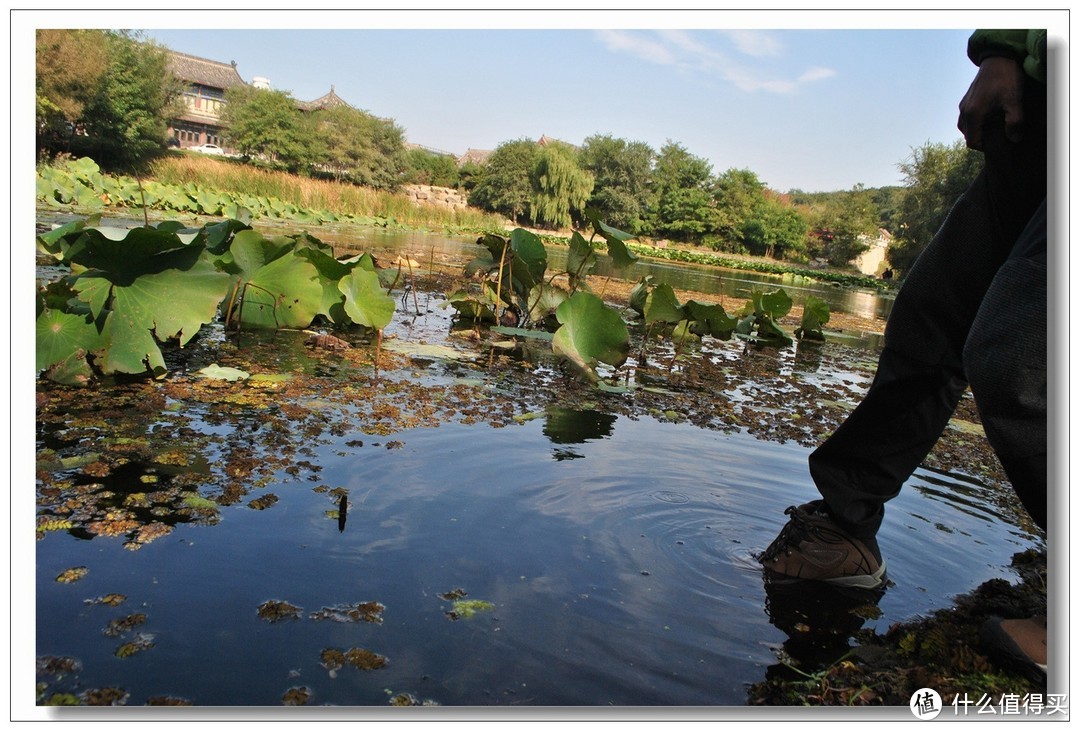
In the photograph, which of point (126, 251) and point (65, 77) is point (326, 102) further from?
point (126, 251)

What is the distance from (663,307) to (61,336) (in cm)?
339

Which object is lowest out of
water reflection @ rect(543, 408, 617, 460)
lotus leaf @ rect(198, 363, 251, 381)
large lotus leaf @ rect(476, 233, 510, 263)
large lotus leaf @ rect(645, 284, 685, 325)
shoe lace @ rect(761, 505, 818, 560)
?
water reflection @ rect(543, 408, 617, 460)

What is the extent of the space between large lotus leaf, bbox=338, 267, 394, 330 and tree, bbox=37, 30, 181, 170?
1800 cm

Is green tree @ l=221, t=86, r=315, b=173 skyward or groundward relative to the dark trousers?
skyward

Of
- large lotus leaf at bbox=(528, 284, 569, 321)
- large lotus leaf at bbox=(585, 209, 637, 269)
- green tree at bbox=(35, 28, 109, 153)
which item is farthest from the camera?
green tree at bbox=(35, 28, 109, 153)

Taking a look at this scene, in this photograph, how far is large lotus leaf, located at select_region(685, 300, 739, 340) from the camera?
17.0 ft

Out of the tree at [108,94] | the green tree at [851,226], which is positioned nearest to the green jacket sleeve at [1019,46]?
the tree at [108,94]

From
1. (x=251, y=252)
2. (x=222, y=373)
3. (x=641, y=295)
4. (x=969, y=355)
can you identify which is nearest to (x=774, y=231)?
(x=641, y=295)

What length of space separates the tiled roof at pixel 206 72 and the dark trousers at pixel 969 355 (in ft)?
147

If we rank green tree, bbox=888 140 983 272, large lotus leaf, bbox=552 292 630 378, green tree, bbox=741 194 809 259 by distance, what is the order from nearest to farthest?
large lotus leaf, bbox=552 292 630 378 → green tree, bbox=888 140 983 272 → green tree, bbox=741 194 809 259

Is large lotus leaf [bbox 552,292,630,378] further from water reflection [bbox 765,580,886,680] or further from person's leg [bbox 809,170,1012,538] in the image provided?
water reflection [bbox 765,580,886,680]

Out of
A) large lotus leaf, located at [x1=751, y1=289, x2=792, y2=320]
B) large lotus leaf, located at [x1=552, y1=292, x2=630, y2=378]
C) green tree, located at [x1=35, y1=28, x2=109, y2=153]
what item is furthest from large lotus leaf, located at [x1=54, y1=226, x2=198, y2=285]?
green tree, located at [x1=35, y1=28, x2=109, y2=153]

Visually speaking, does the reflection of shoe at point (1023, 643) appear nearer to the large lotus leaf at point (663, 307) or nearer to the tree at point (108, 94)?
the large lotus leaf at point (663, 307)

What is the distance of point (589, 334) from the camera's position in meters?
3.74
